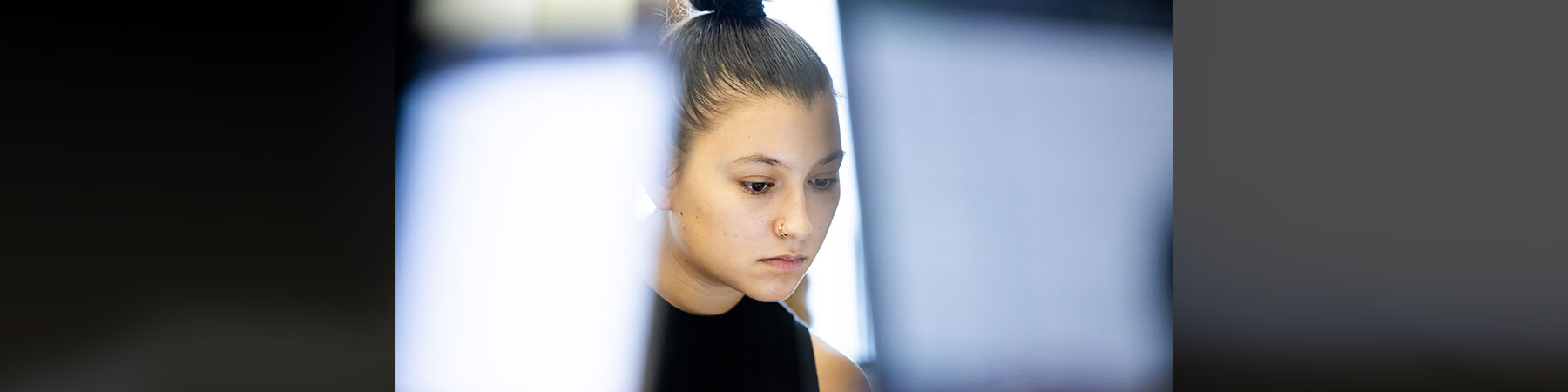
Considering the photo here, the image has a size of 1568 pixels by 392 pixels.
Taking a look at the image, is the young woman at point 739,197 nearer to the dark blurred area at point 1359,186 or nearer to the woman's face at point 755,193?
the woman's face at point 755,193

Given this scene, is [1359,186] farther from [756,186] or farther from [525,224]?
[525,224]

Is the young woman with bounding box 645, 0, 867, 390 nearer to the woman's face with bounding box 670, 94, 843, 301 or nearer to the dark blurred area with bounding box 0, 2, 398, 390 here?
the woman's face with bounding box 670, 94, 843, 301

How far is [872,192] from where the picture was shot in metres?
2.41

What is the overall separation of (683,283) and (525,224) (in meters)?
0.37

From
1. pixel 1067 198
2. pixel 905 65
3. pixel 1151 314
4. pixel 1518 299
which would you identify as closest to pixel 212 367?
pixel 905 65

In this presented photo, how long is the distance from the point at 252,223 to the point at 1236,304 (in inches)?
95.2

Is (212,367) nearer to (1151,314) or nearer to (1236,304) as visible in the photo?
(1151,314)

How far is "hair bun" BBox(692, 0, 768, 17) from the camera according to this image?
229cm

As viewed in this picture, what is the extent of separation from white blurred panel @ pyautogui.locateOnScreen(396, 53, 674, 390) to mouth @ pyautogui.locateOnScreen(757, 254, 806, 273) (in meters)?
0.27

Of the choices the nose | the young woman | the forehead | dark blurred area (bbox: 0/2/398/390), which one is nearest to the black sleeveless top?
the young woman

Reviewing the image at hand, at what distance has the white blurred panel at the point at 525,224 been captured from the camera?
229 cm

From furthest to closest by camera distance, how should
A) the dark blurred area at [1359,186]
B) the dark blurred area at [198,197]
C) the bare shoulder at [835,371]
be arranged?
the dark blurred area at [1359,186], the bare shoulder at [835,371], the dark blurred area at [198,197]

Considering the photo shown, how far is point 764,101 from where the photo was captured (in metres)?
2.27

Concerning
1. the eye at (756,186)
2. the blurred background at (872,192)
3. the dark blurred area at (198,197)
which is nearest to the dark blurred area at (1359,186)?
the blurred background at (872,192)
